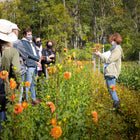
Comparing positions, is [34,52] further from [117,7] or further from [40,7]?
[117,7]

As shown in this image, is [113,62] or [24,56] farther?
[113,62]

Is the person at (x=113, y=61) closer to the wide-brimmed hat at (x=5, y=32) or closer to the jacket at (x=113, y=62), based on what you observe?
the jacket at (x=113, y=62)

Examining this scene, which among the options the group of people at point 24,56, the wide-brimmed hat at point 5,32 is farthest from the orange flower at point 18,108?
the wide-brimmed hat at point 5,32

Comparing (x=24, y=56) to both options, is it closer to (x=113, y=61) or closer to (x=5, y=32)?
(x=5, y=32)

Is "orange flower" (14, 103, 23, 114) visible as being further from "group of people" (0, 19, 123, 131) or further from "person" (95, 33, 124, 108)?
"person" (95, 33, 124, 108)

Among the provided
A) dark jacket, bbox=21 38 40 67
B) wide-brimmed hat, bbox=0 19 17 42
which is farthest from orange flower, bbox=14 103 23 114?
dark jacket, bbox=21 38 40 67

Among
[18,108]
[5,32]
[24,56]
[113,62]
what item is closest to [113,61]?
[113,62]

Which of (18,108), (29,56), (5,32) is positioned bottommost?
(18,108)

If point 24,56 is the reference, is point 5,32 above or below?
above

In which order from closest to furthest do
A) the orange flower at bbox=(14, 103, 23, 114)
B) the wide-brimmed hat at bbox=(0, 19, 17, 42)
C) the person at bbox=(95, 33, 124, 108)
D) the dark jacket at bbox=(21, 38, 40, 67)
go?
the orange flower at bbox=(14, 103, 23, 114) < the wide-brimmed hat at bbox=(0, 19, 17, 42) < the person at bbox=(95, 33, 124, 108) < the dark jacket at bbox=(21, 38, 40, 67)

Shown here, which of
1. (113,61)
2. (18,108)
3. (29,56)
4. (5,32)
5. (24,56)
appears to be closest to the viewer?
(18,108)

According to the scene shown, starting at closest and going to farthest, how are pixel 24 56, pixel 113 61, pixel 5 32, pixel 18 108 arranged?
pixel 18 108 < pixel 5 32 < pixel 24 56 < pixel 113 61

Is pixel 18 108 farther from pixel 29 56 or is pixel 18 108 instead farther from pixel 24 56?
pixel 29 56

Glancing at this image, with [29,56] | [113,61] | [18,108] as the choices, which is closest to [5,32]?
[18,108]
